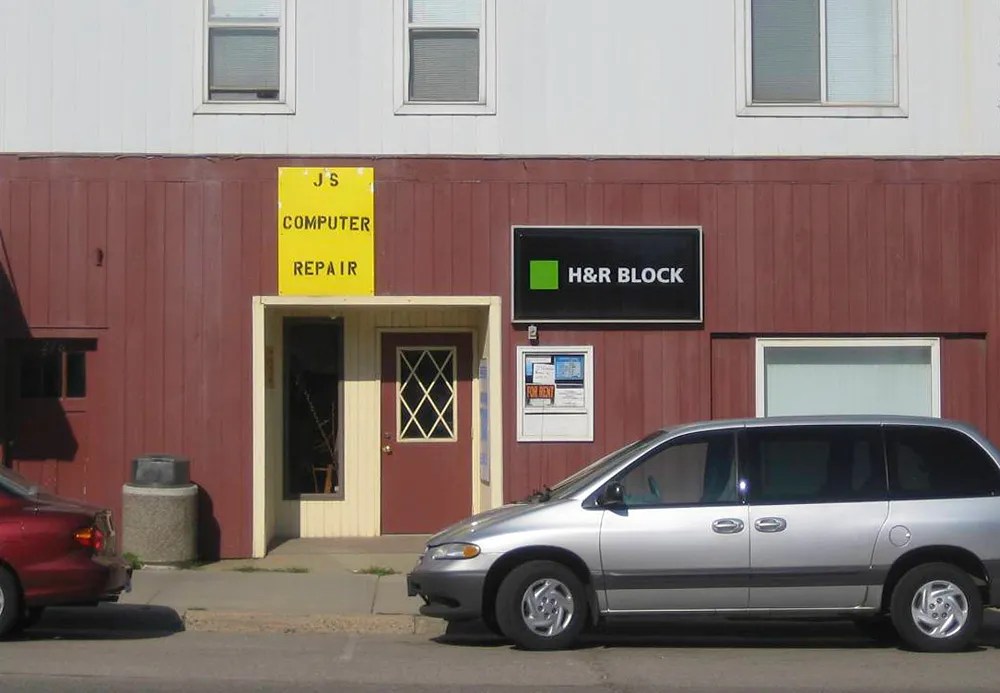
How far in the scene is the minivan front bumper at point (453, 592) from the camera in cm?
952

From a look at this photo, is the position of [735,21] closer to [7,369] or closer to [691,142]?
[691,142]

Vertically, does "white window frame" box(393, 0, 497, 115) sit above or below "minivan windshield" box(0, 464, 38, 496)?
above

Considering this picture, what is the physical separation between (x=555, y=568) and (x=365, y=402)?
18.8ft

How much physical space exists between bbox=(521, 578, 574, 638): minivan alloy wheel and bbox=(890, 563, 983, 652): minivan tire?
2366 millimetres

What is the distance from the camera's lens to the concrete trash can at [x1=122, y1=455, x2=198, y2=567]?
515 inches

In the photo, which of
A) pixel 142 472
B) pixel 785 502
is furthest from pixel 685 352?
pixel 142 472

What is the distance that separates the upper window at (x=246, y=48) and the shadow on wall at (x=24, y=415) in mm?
2732

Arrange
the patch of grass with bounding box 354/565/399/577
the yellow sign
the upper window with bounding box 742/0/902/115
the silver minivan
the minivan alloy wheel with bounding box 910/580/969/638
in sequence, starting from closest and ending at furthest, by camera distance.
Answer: the silver minivan → the minivan alloy wheel with bounding box 910/580/969/638 → the patch of grass with bounding box 354/565/399/577 → the yellow sign → the upper window with bounding box 742/0/902/115

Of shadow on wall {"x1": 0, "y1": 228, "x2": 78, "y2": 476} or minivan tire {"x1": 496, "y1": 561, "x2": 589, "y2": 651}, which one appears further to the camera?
shadow on wall {"x1": 0, "y1": 228, "x2": 78, "y2": 476}

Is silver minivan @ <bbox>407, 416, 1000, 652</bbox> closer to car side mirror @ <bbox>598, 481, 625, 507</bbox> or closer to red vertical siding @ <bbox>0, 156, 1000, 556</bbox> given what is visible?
car side mirror @ <bbox>598, 481, 625, 507</bbox>

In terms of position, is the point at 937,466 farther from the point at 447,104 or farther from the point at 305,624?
the point at 447,104

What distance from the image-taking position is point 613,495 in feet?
31.3

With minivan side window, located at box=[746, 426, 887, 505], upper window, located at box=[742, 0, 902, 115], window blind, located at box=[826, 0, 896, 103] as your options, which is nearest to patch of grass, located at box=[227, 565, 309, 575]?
minivan side window, located at box=[746, 426, 887, 505]

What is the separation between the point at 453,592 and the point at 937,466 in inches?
145
